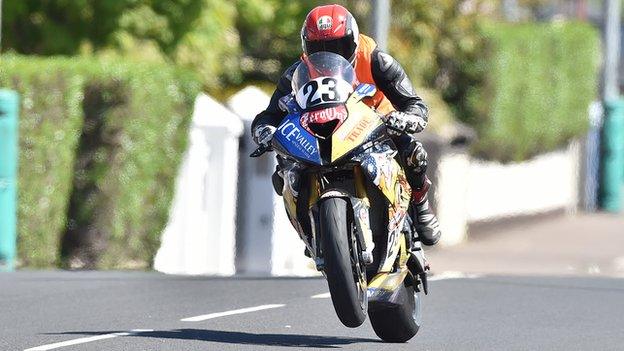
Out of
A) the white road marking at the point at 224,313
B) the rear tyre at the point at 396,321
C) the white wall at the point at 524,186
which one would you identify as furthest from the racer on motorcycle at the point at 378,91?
the white wall at the point at 524,186

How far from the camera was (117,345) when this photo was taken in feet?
29.6

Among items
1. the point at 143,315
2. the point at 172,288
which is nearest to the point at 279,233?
the point at 172,288

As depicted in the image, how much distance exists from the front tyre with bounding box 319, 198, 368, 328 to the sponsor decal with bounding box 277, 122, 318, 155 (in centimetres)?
26

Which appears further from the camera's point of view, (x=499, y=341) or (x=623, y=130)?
(x=623, y=130)

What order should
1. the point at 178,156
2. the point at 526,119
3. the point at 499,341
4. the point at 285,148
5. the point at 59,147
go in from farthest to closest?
the point at 526,119 < the point at 178,156 < the point at 59,147 < the point at 499,341 < the point at 285,148

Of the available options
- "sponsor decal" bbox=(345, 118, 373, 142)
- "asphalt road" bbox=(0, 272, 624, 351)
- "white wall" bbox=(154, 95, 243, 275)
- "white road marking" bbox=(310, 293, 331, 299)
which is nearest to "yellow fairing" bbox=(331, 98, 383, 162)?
"sponsor decal" bbox=(345, 118, 373, 142)

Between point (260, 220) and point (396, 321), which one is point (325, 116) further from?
point (260, 220)

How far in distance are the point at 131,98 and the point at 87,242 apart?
1.41 metres

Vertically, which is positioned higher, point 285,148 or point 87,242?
point 285,148

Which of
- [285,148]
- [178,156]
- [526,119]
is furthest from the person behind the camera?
[526,119]

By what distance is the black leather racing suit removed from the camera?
9.49 m

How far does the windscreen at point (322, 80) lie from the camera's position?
8.97 metres

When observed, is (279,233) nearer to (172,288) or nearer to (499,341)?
(172,288)

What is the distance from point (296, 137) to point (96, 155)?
8.32 m
